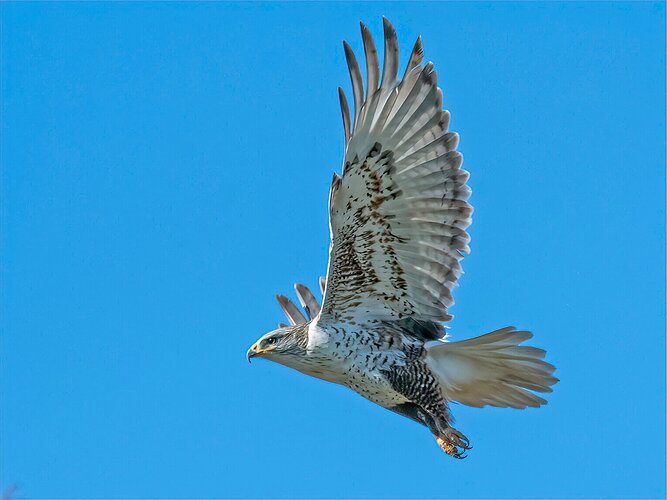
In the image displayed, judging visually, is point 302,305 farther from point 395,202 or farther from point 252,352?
point 395,202

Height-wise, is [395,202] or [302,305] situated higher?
[302,305]

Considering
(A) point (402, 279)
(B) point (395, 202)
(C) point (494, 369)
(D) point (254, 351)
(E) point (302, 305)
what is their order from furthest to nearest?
(E) point (302, 305) → (D) point (254, 351) → (C) point (494, 369) → (A) point (402, 279) → (B) point (395, 202)

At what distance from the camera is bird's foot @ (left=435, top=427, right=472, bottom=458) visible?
8633 mm

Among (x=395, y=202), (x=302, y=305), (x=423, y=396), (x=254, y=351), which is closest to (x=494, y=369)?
(x=423, y=396)

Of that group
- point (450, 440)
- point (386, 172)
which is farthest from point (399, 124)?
point (450, 440)

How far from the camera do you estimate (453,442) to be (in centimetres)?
866

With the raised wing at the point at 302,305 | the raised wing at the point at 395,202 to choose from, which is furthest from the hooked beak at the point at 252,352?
the raised wing at the point at 302,305

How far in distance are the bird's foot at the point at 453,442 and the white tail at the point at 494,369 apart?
1.49ft

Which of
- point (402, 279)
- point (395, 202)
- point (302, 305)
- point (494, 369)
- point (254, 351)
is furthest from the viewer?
point (302, 305)

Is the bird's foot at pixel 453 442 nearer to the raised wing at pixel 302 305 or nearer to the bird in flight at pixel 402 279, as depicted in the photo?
the bird in flight at pixel 402 279

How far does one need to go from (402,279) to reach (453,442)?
1.28m

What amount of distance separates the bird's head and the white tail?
0.98 meters

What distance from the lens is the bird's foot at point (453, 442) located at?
8633mm

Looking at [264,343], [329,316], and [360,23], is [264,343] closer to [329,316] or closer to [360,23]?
[329,316]
